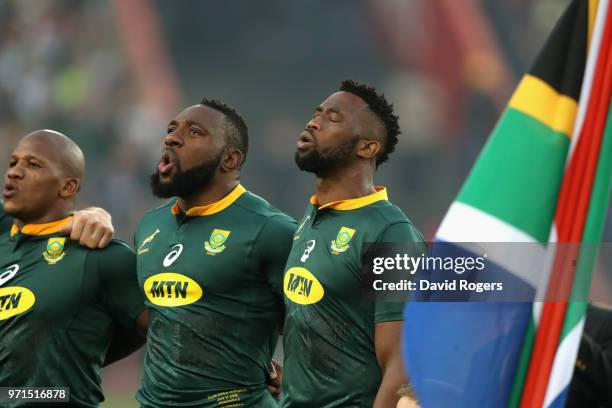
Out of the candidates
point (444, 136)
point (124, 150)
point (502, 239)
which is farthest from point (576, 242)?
point (444, 136)

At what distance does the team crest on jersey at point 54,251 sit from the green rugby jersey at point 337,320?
4.25ft

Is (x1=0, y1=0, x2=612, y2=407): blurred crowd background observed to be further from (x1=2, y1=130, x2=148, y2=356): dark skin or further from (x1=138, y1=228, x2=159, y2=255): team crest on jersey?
(x1=138, y1=228, x2=159, y2=255): team crest on jersey

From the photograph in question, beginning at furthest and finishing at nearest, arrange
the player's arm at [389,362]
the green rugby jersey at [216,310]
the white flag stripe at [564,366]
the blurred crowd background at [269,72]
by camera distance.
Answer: the blurred crowd background at [269,72] < the green rugby jersey at [216,310] < the player's arm at [389,362] < the white flag stripe at [564,366]

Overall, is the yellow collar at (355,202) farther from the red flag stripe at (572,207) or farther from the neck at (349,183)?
the red flag stripe at (572,207)

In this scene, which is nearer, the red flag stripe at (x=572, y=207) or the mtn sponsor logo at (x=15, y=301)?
the red flag stripe at (x=572, y=207)

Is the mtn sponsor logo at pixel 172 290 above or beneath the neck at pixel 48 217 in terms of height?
above

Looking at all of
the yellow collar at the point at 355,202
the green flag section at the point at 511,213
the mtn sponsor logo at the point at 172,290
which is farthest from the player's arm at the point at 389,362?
the green flag section at the point at 511,213

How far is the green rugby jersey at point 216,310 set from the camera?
16.9ft

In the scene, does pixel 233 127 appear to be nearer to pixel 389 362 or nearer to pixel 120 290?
pixel 120 290

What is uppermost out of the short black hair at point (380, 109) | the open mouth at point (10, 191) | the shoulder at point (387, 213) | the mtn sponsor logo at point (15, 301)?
the short black hair at point (380, 109)

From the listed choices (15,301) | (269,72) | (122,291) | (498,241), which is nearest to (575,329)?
(498,241)

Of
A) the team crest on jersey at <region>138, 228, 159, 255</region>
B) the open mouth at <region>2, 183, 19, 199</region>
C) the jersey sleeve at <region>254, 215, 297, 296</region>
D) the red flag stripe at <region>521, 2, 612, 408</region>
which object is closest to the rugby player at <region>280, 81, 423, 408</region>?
the jersey sleeve at <region>254, 215, 297, 296</region>

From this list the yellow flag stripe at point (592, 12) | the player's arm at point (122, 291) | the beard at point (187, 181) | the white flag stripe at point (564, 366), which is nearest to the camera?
the white flag stripe at point (564, 366)

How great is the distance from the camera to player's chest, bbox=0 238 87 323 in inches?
213
